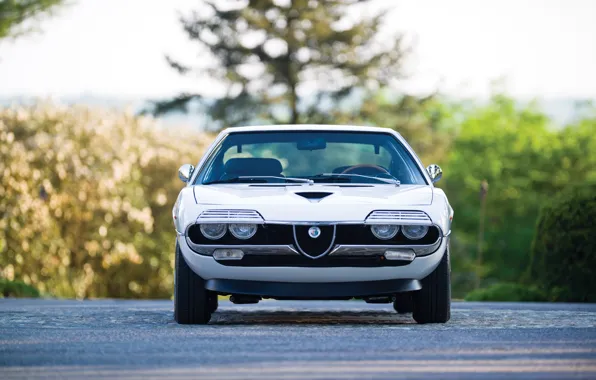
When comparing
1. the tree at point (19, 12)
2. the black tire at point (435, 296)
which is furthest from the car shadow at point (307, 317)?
the tree at point (19, 12)

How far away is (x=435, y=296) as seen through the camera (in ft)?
30.5

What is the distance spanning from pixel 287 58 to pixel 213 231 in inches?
1299

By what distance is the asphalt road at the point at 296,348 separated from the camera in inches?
244

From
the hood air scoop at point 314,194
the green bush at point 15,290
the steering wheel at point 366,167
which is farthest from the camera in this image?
the green bush at point 15,290

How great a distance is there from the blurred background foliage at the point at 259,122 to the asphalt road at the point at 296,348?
661 centimetres

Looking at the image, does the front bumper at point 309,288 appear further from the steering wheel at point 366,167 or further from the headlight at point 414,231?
the steering wheel at point 366,167

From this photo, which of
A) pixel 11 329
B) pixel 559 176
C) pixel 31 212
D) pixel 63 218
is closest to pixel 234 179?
pixel 11 329

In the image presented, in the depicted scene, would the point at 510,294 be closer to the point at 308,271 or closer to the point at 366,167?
the point at 366,167

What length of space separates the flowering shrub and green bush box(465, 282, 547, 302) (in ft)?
33.4

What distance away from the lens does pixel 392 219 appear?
350 inches

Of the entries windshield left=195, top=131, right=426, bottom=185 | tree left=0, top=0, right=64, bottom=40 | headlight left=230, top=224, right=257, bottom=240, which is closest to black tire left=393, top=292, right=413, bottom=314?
windshield left=195, top=131, right=426, bottom=185

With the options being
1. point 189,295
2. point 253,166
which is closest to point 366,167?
point 253,166

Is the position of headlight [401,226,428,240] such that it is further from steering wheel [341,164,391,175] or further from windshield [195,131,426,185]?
steering wheel [341,164,391,175]

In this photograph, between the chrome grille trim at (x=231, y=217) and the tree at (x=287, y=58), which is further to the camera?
the tree at (x=287, y=58)
